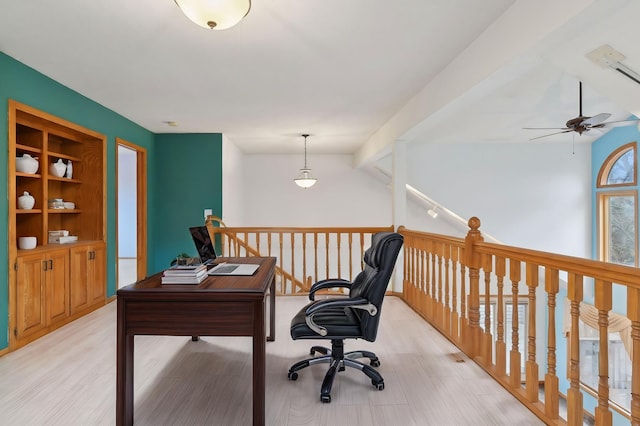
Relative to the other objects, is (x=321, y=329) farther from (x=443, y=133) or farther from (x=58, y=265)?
(x=443, y=133)

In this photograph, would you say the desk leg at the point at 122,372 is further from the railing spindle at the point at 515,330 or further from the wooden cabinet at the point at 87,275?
the wooden cabinet at the point at 87,275

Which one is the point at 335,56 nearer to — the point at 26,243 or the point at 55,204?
the point at 26,243

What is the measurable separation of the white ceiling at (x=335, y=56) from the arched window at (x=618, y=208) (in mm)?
2063

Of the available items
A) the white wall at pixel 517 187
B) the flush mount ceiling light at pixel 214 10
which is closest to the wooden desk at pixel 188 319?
the flush mount ceiling light at pixel 214 10

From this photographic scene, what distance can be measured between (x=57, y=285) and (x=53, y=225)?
3.60ft

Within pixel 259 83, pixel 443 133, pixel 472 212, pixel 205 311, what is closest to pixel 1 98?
pixel 259 83

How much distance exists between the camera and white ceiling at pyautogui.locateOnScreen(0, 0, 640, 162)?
218cm

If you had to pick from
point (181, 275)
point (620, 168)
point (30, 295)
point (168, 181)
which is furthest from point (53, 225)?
point (620, 168)

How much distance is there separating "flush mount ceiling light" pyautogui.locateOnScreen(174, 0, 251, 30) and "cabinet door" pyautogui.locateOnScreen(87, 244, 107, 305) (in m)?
3.45

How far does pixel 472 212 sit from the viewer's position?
23.4 feet

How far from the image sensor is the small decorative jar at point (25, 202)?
3.30 meters

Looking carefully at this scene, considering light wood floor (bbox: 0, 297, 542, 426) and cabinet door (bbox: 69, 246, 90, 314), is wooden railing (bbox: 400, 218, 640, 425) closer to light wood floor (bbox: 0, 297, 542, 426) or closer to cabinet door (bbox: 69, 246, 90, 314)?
light wood floor (bbox: 0, 297, 542, 426)

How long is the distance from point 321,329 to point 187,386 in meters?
0.95

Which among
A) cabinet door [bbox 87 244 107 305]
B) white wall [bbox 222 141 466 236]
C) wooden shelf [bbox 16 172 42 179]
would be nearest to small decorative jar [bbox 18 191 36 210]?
wooden shelf [bbox 16 172 42 179]
